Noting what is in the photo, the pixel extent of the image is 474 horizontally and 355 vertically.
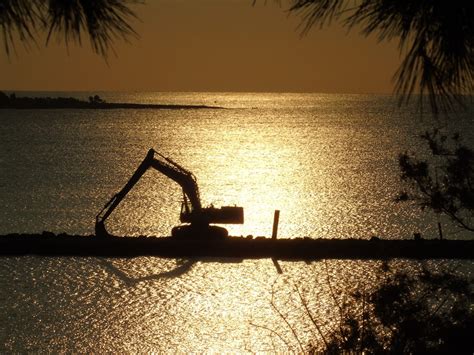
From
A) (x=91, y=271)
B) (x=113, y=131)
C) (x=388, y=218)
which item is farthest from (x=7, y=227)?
(x=113, y=131)

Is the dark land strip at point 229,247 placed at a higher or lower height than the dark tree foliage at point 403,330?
lower

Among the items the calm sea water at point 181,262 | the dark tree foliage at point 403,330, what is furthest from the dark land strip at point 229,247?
the dark tree foliage at point 403,330

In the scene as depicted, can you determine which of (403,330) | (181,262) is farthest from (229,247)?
(403,330)

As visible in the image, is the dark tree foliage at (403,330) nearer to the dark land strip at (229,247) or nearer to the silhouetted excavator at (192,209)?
the silhouetted excavator at (192,209)

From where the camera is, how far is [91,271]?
123ft

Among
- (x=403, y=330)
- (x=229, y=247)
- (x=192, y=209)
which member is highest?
(x=403, y=330)

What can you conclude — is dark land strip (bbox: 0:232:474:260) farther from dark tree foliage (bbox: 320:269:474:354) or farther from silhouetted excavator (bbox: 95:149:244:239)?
dark tree foliage (bbox: 320:269:474:354)

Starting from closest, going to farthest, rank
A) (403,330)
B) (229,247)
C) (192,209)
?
(403,330)
(192,209)
(229,247)

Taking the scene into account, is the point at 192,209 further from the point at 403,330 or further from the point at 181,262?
the point at 403,330

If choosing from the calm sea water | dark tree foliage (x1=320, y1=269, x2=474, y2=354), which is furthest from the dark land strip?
dark tree foliage (x1=320, y1=269, x2=474, y2=354)

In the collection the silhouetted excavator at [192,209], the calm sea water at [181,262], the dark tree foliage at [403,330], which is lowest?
the calm sea water at [181,262]

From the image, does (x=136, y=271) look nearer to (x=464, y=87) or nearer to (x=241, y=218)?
(x=241, y=218)

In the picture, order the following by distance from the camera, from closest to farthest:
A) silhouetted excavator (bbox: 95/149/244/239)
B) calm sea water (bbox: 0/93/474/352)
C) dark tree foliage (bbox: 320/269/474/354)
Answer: dark tree foliage (bbox: 320/269/474/354) → calm sea water (bbox: 0/93/474/352) → silhouetted excavator (bbox: 95/149/244/239)

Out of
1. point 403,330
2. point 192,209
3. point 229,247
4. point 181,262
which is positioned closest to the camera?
point 403,330
